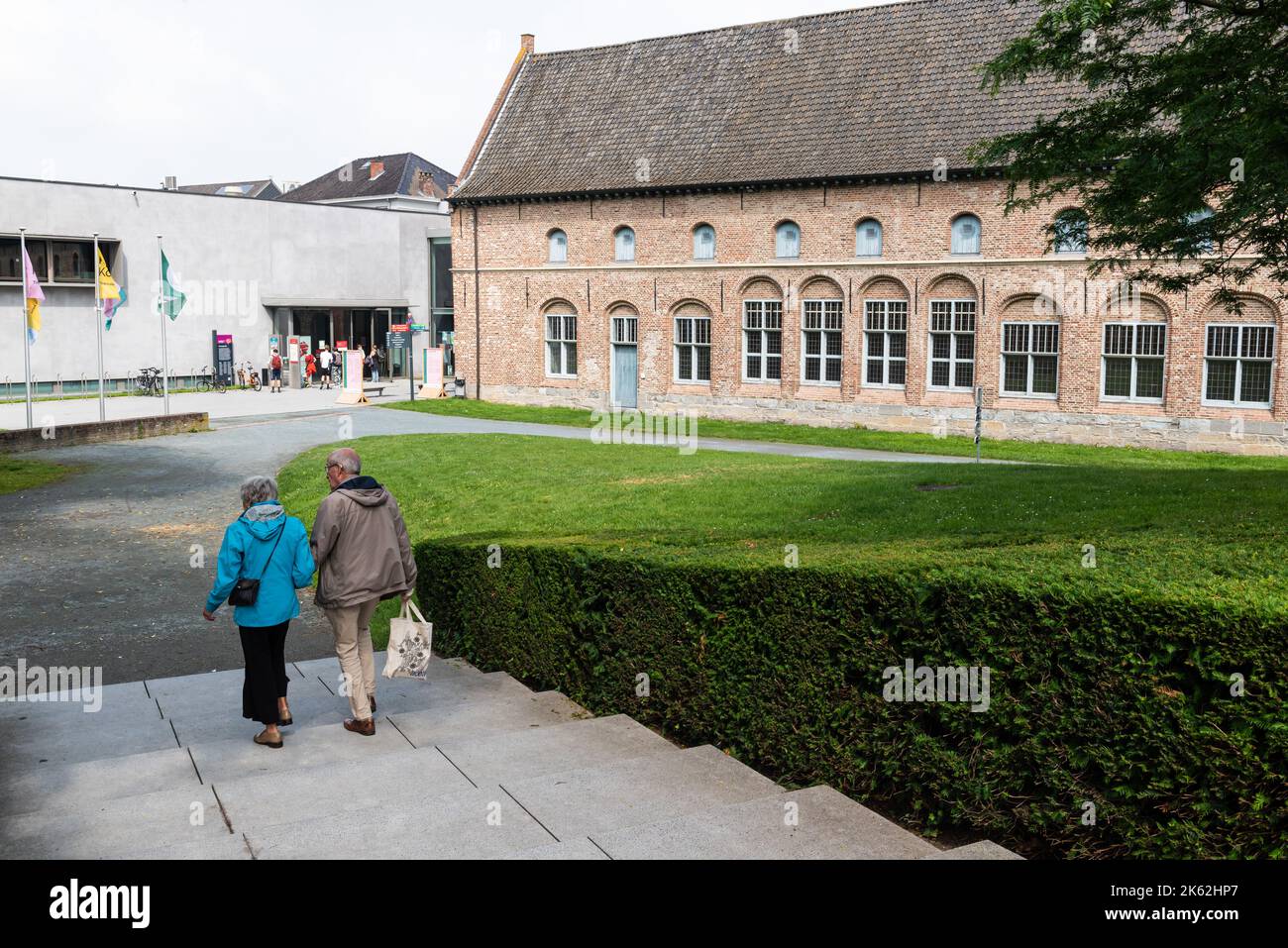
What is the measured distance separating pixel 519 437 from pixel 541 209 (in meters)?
13.6

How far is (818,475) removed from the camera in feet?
66.2

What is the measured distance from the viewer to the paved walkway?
11867 mm

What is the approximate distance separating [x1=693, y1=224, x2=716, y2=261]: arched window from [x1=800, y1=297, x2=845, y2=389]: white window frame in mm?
3399

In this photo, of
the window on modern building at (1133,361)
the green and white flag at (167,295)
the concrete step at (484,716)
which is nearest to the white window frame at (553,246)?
the green and white flag at (167,295)

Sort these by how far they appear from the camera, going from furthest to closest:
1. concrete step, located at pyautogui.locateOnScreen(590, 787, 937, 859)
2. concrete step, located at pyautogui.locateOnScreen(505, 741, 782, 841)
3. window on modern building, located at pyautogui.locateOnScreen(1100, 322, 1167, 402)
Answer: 1. window on modern building, located at pyautogui.locateOnScreen(1100, 322, 1167, 402)
2. concrete step, located at pyautogui.locateOnScreen(505, 741, 782, 841)
3. concrete step, located at pyautogui.locateOnScreen(590, 787, 937, 859)

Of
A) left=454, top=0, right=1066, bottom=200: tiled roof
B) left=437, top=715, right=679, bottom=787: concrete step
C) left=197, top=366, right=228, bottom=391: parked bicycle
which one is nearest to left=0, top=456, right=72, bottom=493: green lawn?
left=437, top=715, right=679, bottom=787: concrete step

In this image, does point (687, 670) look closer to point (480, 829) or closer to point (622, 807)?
point (622, 807)

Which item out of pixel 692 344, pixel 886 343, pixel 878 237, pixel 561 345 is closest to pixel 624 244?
pixel 692 344

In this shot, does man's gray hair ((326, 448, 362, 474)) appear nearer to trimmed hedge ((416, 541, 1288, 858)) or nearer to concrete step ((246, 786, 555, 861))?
trimmed hedge ((416, 541, 1288, 858))

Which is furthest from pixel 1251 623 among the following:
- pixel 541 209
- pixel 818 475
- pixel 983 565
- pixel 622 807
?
pixel 541 209

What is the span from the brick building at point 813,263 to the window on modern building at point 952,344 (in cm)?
6

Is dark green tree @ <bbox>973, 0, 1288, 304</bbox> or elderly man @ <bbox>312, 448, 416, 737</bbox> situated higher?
dark green tree @ <bbox>973, 0, 1288, 304</bbox>

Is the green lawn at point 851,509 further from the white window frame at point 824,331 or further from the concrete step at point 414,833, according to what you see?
the white window frame at point 824,331

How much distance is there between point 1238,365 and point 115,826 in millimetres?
27924
